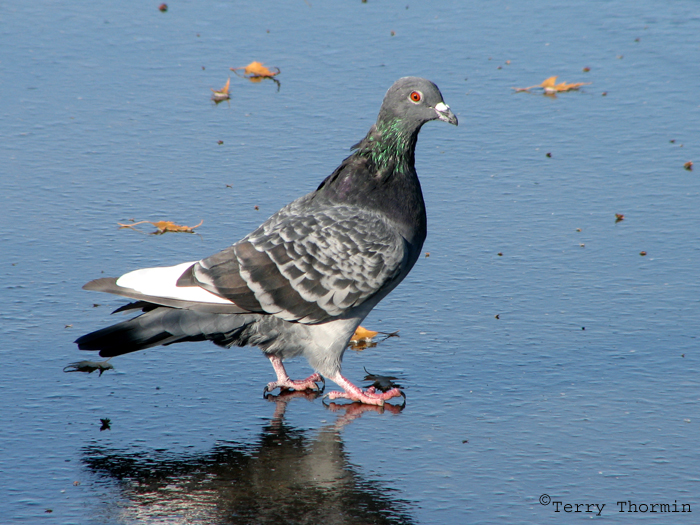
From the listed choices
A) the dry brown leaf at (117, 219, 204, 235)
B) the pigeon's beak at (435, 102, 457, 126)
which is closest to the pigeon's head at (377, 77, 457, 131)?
the pigeon's beak at (435, 102, 457, 126)

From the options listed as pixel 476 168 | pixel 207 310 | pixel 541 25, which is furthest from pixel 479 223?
pixel 541 25

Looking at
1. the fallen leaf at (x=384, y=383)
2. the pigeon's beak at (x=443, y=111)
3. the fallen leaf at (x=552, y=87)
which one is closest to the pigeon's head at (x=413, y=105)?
the pigeon's beak at (x=443, y=111)

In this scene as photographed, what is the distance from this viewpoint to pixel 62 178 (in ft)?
22.1

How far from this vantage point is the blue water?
12.9 ft

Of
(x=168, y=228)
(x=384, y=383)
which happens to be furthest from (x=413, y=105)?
(x=168, y=228)

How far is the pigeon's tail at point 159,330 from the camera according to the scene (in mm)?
4473

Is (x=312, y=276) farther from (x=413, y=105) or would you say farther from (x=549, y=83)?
(x=549, y=83)

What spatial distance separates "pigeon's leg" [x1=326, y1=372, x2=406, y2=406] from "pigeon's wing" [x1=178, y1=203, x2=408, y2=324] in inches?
12.4

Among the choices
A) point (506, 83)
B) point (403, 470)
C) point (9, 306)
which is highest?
point (506, 83)

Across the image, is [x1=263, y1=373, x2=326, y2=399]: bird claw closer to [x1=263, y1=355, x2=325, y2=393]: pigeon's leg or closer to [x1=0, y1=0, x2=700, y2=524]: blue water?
[x1=263, y1=355, x2=325, y2=393]: pigeon's leg

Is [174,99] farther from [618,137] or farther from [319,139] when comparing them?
[618,137]

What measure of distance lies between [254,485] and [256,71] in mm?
5338

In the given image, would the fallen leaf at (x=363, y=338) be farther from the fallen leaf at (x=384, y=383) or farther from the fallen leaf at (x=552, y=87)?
the fallen leaf at (x=552, y=87)

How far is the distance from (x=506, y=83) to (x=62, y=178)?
3841 mm
